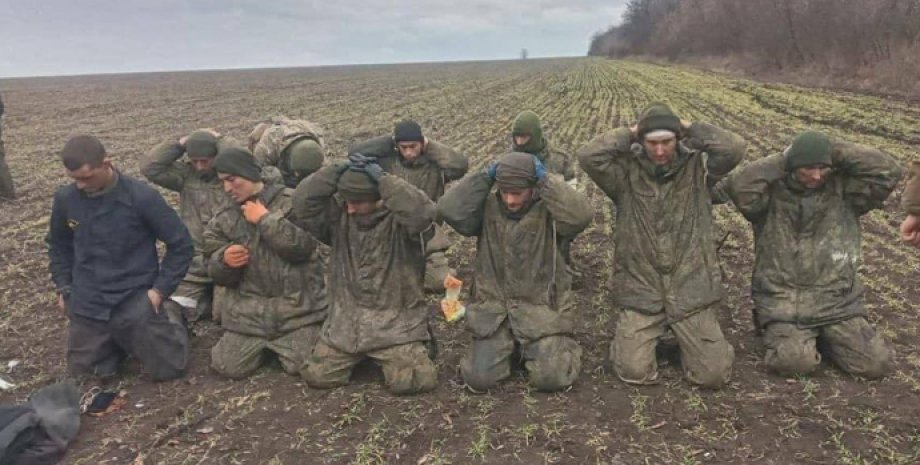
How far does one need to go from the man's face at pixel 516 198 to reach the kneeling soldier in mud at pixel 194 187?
2.49m

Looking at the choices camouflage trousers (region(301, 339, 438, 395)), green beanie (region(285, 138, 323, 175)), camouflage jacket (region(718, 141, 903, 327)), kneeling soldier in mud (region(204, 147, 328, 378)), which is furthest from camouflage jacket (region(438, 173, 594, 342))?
green beanie (region(285, 138, 323, 175))

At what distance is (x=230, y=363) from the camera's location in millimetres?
5250

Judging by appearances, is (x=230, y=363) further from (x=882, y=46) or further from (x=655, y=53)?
(x=655, y=53)

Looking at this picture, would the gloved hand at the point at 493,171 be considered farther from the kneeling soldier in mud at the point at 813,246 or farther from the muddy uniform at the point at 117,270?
the muddy uniform at the point at 117,270

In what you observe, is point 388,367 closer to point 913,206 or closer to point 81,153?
point 81,153

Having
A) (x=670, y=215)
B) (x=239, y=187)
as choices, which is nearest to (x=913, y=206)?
(x=670, y=215)

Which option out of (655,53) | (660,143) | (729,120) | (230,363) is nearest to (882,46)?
(729,120)

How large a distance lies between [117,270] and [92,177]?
2.19 ft

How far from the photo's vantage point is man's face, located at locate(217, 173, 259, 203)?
5.16 m

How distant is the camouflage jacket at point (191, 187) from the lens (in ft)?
21.1

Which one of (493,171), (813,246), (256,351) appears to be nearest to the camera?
(493,171)

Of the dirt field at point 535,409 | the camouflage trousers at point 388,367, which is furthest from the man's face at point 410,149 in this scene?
the camouflage trousers at point 388,367

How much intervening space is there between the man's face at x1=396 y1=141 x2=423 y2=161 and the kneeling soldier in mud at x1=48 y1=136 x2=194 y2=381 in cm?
236

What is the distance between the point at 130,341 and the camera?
16.9 feet
